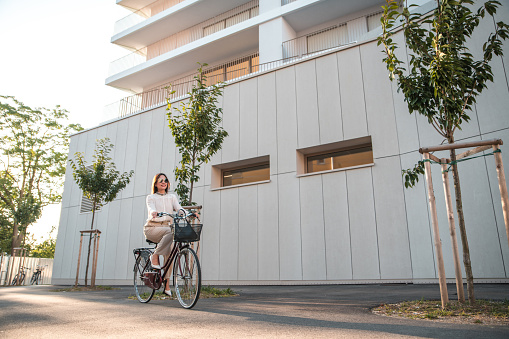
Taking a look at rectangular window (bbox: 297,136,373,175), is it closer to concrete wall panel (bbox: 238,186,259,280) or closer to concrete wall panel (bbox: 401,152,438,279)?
concrete wall panel (bbox: 401,152,438,279)

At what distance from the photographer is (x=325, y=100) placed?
383 inches

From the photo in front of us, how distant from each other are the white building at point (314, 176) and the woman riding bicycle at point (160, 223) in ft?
15.7

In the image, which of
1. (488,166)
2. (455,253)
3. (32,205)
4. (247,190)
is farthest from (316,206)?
(32,205)

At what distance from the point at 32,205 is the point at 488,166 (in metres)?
20.5

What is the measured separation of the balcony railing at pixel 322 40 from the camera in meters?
14.3

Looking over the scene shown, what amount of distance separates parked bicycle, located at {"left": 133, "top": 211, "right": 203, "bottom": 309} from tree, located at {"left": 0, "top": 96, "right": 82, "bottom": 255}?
24.5 m

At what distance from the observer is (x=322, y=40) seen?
15.1 m

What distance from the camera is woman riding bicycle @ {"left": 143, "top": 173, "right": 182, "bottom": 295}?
15.8 feet

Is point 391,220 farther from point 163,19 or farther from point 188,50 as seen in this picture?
point 163,19

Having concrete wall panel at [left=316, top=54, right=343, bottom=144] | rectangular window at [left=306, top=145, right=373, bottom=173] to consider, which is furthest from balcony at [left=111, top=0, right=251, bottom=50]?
rectangular window at [left=306, top=145, right=373, bottom=173]

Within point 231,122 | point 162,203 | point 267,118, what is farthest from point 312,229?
point 162,203

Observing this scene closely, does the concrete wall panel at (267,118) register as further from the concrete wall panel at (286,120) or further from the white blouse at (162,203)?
the white blouse at (162,203)

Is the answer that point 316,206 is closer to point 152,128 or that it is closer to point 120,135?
point 152,128

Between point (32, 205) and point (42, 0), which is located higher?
point (42, 0)
